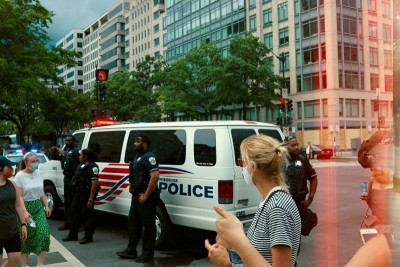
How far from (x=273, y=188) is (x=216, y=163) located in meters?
4.38

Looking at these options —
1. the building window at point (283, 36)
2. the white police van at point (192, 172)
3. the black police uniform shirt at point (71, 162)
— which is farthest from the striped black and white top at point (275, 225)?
the building window at point (283, 36)

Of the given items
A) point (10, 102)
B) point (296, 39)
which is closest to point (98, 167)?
point (10, 102)

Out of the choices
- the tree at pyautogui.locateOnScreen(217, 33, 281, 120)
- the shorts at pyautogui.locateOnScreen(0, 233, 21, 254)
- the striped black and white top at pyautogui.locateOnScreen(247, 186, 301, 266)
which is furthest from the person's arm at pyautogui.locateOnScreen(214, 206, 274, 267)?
the tree at pyautogui.locateOnScreen(217, 33, 281, 120)

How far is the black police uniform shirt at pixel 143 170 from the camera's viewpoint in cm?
660

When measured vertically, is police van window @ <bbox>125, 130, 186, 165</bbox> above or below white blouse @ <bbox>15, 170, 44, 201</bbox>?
above

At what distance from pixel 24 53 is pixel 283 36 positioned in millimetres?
38262

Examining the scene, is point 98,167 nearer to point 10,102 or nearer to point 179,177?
point 179,177

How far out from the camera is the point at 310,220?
6.01 metres

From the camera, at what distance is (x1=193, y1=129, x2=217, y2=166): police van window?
6732mm

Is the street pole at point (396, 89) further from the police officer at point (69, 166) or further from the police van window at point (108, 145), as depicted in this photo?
the police officer at point (69, 166)

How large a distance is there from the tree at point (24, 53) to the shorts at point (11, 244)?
1807 cm

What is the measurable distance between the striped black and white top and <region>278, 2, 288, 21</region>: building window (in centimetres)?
5509

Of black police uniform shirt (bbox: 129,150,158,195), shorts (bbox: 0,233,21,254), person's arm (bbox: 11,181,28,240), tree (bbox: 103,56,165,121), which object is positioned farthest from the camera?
tree (bbox: 103,56,165,121)

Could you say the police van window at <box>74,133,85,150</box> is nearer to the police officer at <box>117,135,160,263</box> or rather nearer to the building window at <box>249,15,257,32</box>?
the police officer at <box>117,135,160,263</box>
